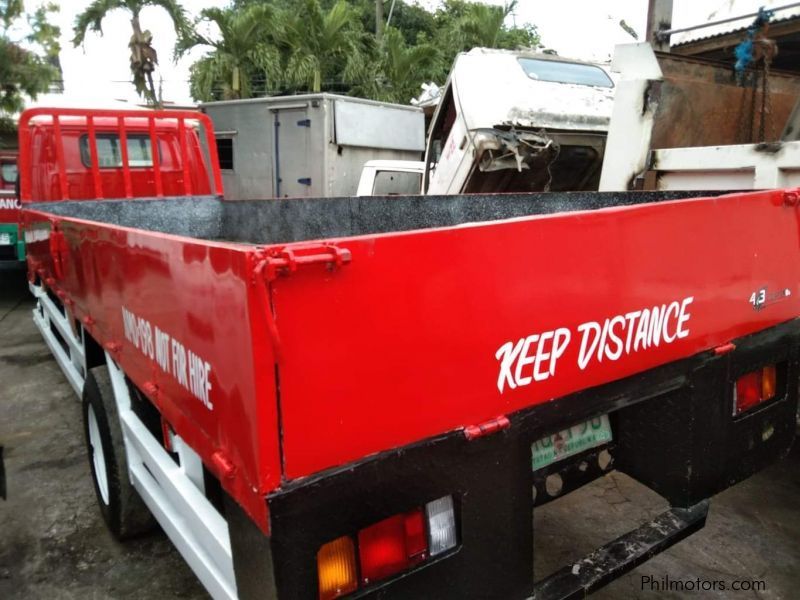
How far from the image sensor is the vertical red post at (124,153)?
5287mm

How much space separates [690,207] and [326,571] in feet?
4.80

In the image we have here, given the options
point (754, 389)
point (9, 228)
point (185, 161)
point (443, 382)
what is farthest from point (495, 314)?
point (9, 228)

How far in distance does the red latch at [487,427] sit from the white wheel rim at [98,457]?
207 centimetres

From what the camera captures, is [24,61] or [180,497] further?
[24,61]

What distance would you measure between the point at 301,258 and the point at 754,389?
1.85m

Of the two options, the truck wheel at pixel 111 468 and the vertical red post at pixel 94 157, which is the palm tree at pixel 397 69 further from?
the truck wheel at pixel 111 468

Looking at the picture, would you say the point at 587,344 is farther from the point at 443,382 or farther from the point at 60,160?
the point at 60,160

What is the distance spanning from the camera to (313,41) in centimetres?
1603

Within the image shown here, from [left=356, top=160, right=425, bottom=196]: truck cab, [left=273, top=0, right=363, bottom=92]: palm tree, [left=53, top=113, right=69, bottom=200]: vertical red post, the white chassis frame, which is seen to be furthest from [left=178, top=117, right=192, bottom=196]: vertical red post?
[left=273, top=0, right=363, bottom=92]: palm tree

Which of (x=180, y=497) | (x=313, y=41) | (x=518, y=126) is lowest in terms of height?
(x=180, y=497)

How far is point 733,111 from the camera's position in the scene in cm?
428

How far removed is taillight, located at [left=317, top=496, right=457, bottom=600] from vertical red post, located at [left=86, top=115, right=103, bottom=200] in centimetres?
467

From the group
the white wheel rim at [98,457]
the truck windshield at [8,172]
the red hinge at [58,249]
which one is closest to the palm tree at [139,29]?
the truck windshield at [8,172]

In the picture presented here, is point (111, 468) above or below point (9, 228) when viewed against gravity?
below
